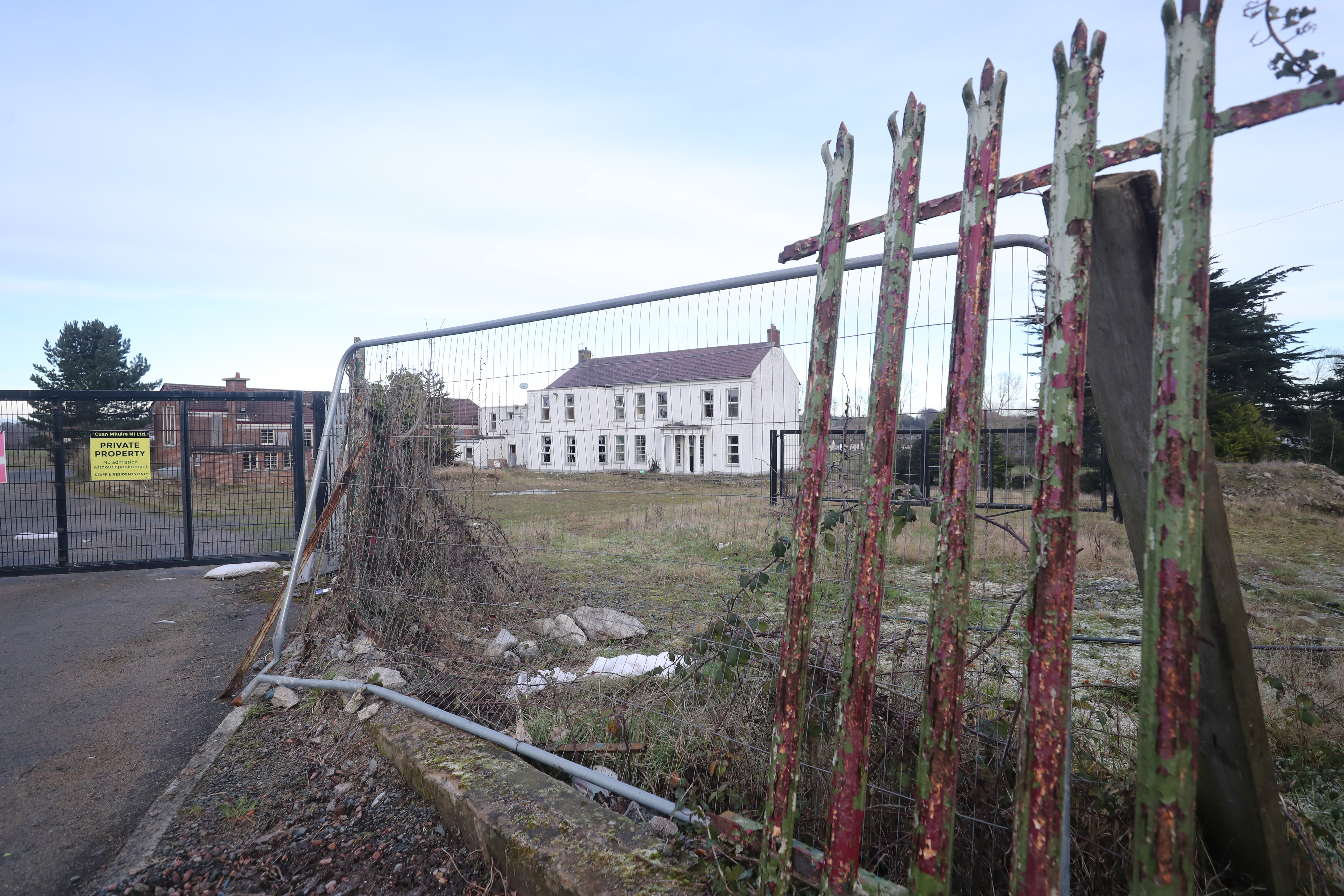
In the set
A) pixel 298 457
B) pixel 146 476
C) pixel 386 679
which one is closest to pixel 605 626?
pixel 386 679

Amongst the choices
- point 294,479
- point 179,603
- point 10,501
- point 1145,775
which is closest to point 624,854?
point 1145,775

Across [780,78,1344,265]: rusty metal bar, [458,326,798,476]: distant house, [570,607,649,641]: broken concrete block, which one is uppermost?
[780,78,1344,265]: rusty metal bar

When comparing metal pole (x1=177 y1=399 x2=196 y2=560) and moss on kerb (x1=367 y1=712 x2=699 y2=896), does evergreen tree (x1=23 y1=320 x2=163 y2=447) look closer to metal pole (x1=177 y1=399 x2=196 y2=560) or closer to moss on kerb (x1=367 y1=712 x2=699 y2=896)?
metal pole (x1=177 y1=399 x2=196 y2=560)

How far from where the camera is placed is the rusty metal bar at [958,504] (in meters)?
1.51

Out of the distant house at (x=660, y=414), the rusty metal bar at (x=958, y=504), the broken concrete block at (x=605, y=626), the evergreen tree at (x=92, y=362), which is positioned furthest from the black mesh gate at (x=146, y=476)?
the evergreen tree at (x=92, y=362)

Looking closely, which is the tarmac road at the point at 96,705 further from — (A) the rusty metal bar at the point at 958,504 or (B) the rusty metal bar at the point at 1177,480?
(B) the rusty metal bar at the point at 1177,480

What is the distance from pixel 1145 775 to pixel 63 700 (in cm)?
578

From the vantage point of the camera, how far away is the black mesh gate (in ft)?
26.2

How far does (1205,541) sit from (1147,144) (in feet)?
3.10

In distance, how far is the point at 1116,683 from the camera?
12.3ft

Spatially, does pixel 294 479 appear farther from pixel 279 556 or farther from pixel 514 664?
pixel 514 664

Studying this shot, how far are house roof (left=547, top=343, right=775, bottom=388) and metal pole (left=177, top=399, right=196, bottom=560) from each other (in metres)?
7.18

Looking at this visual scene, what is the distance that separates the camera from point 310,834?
280 centimetres

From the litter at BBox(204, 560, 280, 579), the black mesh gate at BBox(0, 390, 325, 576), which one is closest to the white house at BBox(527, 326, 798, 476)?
the black mesh gate at BBox(0, 390, 325, 576)
